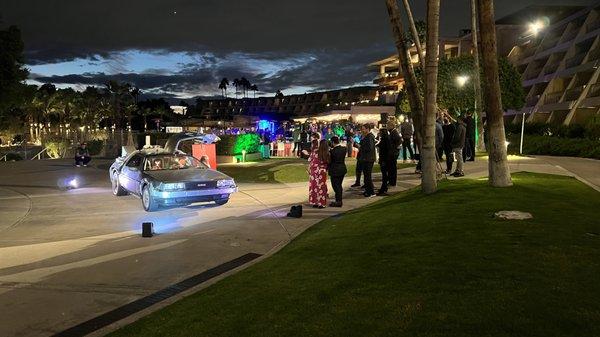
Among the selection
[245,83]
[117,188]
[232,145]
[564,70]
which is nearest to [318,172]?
[117,188]

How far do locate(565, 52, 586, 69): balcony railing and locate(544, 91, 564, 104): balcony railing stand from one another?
2400 mm

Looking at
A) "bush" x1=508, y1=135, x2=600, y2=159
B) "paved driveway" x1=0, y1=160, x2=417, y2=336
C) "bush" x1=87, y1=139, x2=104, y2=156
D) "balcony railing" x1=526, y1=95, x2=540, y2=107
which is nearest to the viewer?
"paved driveway" x1=0, y1=160, x2=417, y2=336

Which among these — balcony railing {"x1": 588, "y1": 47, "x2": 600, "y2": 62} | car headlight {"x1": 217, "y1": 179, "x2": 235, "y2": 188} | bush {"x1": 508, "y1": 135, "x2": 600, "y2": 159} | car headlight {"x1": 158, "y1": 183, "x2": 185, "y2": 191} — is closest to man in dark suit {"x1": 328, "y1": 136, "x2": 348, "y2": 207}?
car headlight {"x1": 217, "y1": 179, "x2": 235, "y2": 188}

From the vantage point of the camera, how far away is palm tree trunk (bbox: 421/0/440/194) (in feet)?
40.3

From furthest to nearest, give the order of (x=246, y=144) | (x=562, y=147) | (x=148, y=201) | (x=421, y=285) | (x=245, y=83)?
(x=245, y=83), (x=246, y=144), (x=562, y=147), (x=148, y=201), (x=421, y=285)

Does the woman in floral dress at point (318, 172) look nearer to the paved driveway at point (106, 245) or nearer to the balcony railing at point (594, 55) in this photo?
the paved driveway at point (106, 245)

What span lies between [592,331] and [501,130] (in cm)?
863

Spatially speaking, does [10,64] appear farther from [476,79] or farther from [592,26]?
[592,26]

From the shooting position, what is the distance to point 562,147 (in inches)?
1021

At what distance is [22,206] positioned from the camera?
15.7m

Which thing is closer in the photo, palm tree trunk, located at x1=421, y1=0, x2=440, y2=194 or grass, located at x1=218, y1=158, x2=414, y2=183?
palm tree trunk, located at x1=421, y1=0, x2=440, y2=194

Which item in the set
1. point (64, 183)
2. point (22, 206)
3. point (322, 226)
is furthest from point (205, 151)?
point (322, 226)

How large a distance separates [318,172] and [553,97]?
40982 millimetres

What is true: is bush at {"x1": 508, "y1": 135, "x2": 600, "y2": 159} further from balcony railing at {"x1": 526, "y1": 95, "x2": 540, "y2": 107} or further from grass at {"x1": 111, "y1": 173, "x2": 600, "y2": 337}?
balcony railing at {"x1": 526, "y1": 95, "x2": 540, "y2": 107}
